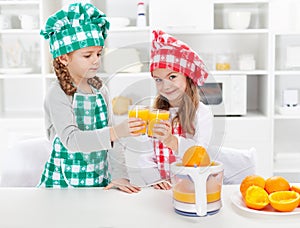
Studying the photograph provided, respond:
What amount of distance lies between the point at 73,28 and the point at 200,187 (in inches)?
26.1

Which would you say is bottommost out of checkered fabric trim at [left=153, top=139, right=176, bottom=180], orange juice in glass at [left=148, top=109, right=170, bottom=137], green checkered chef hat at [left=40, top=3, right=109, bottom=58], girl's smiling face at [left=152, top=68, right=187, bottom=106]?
checkered fabric trim at [left=153, top=139, right=176, bottom=180]

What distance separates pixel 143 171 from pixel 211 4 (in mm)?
2542

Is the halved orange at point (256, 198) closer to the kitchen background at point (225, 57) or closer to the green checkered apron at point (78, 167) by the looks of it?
the green checkered apron at point (78, 167)

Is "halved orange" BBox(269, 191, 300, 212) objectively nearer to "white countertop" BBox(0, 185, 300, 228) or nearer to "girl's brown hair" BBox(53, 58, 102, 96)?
"white countertop" BBox(0, 185, 300, 228)

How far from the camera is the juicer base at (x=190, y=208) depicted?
1.23 metres

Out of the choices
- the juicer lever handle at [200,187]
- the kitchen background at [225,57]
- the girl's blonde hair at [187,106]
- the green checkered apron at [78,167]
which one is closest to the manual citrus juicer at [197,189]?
the juicer lever handle at [200,187]

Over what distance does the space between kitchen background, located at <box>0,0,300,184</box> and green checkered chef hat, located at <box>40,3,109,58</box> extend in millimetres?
1892

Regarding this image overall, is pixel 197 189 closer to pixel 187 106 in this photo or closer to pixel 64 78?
pixel 187 106

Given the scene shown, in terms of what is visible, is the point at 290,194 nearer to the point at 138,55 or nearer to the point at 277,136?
the point at 138,55

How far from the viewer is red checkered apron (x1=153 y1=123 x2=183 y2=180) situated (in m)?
1.21

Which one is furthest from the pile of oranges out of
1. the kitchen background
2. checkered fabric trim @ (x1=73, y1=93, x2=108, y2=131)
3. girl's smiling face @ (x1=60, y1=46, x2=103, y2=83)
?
the kitchen background

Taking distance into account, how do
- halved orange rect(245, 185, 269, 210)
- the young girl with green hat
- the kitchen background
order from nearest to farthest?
halved orange rect(245, 185, 269, 210) < the young girl with green hat < the kitchen background

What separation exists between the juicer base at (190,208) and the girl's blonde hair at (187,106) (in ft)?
0.61

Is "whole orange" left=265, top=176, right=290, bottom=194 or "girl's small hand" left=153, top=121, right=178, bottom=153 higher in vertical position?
"girl's small hand" left=153, top=121, right=178, bottom=153
